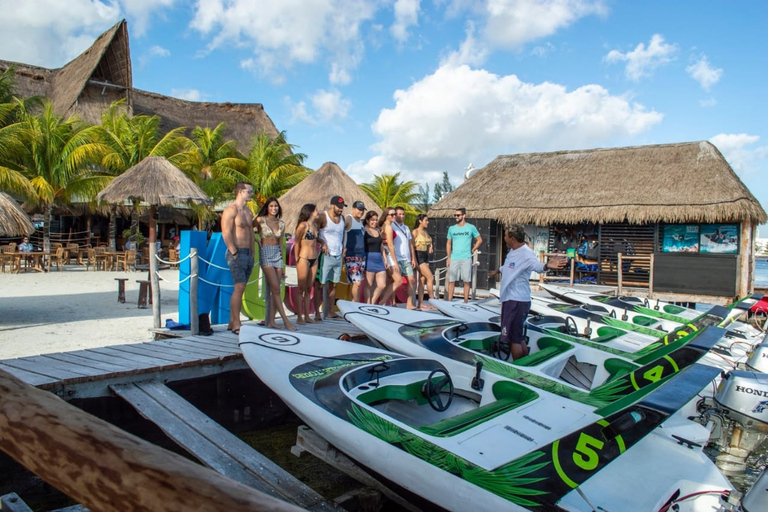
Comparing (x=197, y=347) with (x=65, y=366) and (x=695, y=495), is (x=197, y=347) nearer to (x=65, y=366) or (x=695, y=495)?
(x=65, y=366)

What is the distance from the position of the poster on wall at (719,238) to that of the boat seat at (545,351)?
11129 millimetres

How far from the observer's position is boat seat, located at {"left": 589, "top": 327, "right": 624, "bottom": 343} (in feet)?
22.7

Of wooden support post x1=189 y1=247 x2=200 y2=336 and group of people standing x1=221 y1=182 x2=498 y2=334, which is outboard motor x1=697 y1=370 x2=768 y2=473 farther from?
wooden support post x1=189 y1=247 x2=200 y2=336

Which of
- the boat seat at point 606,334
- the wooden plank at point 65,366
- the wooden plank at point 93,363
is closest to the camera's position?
the wooden plank at point 65,366

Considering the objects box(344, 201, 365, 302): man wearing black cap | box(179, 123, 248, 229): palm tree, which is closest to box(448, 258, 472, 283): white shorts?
box(344, 201, 365, 302): man wearing black cap

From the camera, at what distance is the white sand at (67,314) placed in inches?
309

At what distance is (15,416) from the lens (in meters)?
1.38

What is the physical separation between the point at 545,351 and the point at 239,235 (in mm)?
3514

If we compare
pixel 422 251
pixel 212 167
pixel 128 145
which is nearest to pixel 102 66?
pixel 128 145

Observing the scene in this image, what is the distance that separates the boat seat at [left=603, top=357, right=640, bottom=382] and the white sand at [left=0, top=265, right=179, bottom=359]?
584 cm

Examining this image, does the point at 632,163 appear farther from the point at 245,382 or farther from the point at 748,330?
the point at 245,382

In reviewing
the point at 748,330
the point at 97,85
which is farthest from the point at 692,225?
the point at 97,85

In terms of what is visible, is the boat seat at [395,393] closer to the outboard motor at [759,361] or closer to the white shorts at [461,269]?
the outboard motor at [759,361]

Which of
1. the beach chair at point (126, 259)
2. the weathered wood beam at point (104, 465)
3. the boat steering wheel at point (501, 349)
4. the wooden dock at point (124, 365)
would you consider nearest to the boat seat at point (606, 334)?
the boat steering wheel at point (501, 349)
